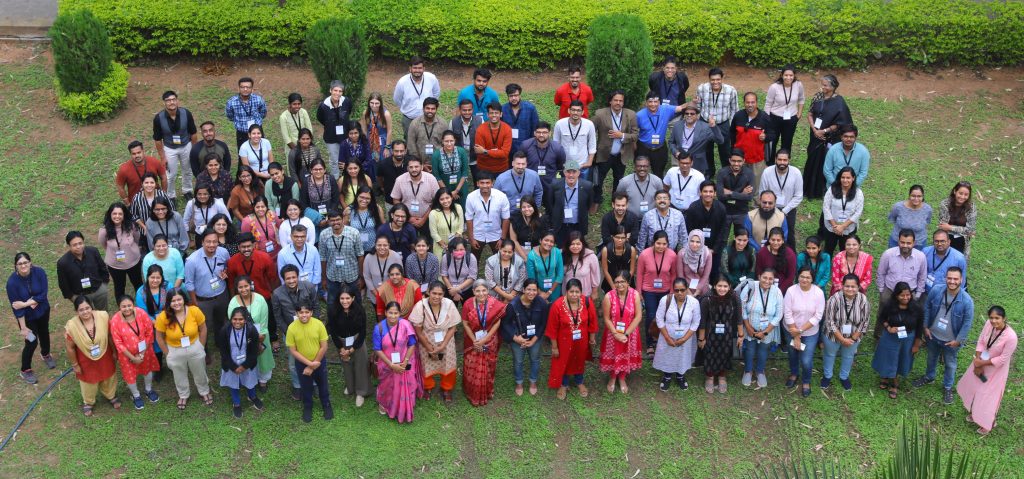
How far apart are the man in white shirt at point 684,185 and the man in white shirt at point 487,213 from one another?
2019mm

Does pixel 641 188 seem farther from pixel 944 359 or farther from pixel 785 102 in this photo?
pixel 944 359

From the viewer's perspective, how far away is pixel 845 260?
1165 cm

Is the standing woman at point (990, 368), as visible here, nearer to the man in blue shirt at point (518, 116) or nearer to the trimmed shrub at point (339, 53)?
the man in blue shirt at point (518, 116)

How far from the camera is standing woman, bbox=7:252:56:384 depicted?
1104cm

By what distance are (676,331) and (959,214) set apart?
3742 millimetres

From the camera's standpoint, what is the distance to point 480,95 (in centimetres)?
1393

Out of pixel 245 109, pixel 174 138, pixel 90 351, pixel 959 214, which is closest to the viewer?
pixel 90 351

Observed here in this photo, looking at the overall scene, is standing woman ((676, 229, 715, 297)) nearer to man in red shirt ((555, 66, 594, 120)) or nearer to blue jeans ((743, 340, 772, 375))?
blue jeans ((743, 340, 772, 375))

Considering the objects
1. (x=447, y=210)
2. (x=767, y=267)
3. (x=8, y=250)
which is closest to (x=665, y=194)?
(x=767, y=267)

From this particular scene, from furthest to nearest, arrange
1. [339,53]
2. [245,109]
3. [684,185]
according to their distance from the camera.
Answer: [339,53]
[245,109]
[684,185]

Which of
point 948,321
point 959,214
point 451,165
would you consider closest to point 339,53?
point 451,165

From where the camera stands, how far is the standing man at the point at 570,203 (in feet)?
40.5

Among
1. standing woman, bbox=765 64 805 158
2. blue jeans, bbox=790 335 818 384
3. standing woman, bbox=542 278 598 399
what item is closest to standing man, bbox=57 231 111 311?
standing woman, bbox=542 278 598 399

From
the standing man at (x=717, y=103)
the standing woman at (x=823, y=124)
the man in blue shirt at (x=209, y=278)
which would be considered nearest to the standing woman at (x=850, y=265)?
the standing woman at (x=823, y=124)
